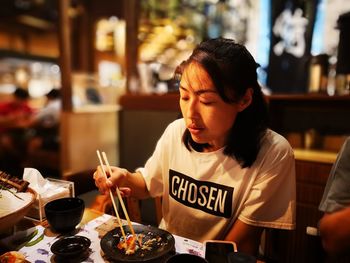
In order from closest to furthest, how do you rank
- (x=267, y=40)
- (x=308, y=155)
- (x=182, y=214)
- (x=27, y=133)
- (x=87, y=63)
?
(x=182, y=214) < (x=308, y=155) < (x=267, y=40) < (x=27, y=133) < (x=87, y=63)

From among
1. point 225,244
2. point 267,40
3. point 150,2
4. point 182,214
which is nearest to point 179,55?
point 150,2

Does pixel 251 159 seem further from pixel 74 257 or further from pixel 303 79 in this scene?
pixel 303 79

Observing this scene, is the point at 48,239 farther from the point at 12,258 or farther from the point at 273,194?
the point at 273,194

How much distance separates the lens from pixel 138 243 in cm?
109

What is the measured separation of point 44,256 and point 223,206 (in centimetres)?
80

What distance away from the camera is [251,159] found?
137cm

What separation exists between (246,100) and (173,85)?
92 centimetres

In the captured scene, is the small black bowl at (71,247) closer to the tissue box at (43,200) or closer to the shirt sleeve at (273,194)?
the tissue box at (43,200)

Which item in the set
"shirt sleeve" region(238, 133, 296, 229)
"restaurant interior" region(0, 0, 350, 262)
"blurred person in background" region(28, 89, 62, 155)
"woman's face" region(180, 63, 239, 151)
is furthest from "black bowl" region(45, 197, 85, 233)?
"blurred person in background" region(28, 89, 62, 155)

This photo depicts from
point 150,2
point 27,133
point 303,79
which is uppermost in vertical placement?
point 150,2

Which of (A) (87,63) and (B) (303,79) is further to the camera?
(A) (87,63)

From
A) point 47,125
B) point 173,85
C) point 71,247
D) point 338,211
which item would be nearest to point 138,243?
point 71,247

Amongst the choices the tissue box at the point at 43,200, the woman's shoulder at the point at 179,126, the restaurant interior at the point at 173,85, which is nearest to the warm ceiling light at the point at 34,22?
the restaurant interior at the point at 173,85

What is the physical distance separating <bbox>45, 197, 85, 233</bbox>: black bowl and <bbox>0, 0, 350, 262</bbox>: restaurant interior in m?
0.32
